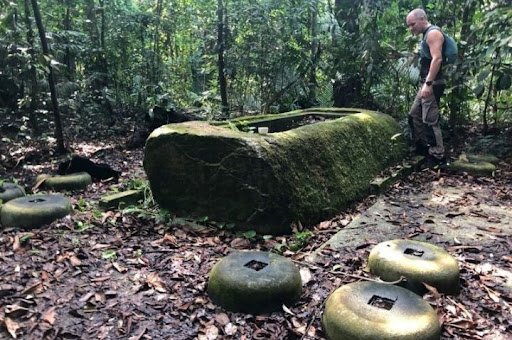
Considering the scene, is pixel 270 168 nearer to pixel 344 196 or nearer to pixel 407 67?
pixel 344 196

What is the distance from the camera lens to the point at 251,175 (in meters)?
3.86

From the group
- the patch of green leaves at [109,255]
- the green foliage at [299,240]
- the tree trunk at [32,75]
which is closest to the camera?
the patch of green leaves at [109,255]

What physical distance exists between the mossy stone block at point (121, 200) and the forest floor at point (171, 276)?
0.13m

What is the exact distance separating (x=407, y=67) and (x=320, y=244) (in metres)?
4.61

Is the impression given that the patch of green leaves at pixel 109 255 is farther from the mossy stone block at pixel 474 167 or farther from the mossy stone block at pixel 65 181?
the mossy stone block at pixel 474 167

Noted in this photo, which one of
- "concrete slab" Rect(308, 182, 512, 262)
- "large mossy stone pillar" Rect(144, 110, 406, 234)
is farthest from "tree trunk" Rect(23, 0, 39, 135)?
"concrete slab" Rect(308, 182, 512, 262)

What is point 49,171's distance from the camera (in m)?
6.30

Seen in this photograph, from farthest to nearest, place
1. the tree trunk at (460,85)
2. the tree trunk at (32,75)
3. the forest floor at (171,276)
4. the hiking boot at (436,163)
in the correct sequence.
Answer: the tree trunk at (32,75) → the tree trunk at (460,85) → the hiking boot at (436,163) → the forest floor at (171,276)

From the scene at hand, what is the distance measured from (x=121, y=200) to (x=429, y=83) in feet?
13.4

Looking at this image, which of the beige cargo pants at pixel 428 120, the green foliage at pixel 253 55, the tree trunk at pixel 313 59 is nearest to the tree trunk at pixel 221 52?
the green foliage at pixel 253 55

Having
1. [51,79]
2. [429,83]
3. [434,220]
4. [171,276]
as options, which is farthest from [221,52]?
[171,276]

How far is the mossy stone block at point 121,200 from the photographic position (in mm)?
4645

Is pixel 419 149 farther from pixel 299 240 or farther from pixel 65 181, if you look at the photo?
pixel 65 181

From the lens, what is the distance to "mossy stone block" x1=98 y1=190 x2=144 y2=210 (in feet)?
15.2
